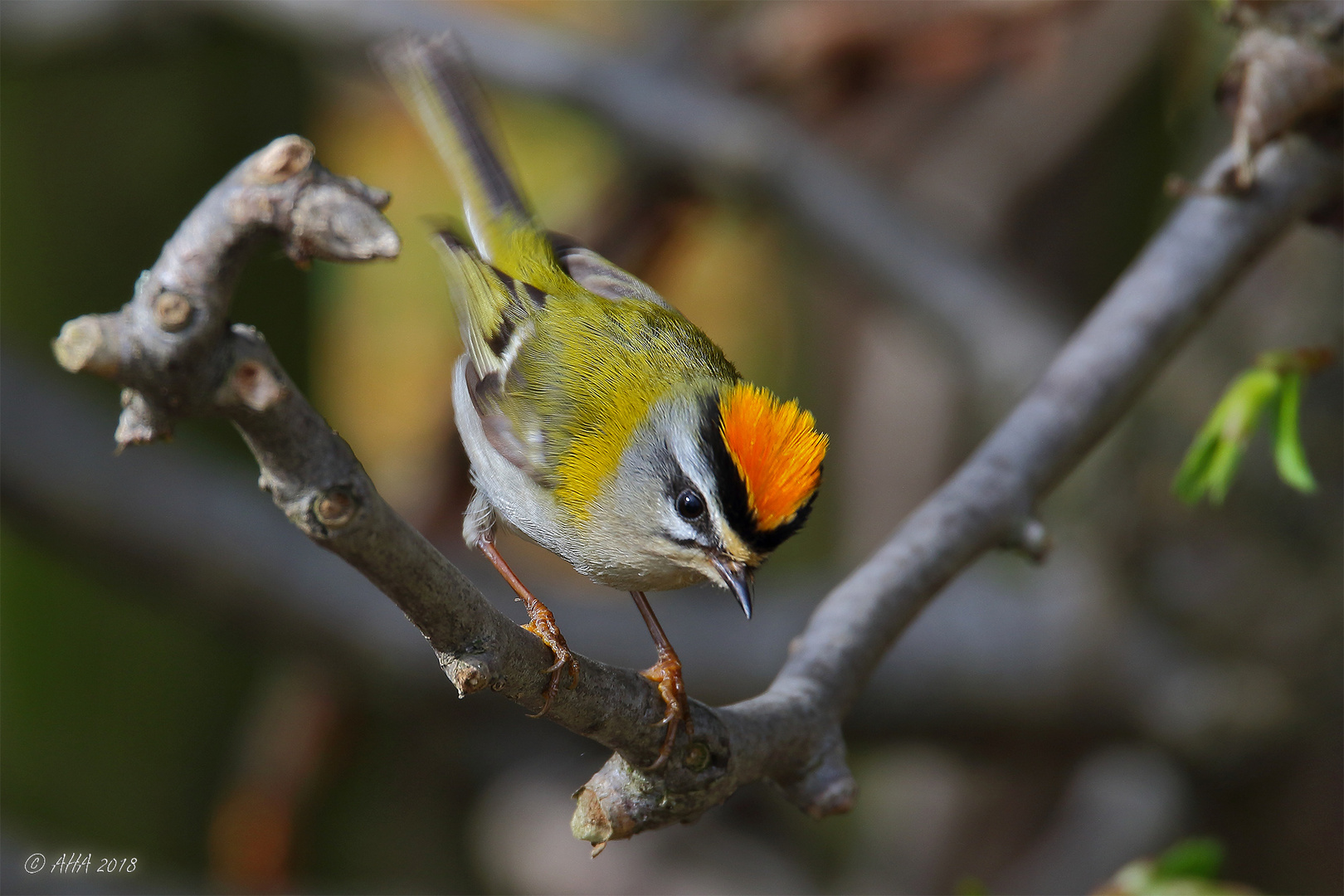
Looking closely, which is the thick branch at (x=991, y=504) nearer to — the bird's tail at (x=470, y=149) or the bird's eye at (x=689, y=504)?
the bird's eye at (x=689, y=504)

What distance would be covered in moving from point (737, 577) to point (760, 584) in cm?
254

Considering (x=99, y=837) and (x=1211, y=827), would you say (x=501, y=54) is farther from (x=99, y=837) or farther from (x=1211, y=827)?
(x=1211, y=827)

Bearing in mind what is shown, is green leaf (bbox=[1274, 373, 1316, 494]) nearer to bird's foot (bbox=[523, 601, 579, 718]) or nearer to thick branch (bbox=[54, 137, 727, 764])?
bird's foot (bbox=[523, 601, 579, 718])

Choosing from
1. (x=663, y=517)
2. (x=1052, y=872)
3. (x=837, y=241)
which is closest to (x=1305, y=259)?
(x=837, y=241)

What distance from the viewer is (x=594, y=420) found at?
1.94 meters

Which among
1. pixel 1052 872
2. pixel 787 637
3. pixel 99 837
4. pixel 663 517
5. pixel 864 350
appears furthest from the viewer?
pixel 864 350

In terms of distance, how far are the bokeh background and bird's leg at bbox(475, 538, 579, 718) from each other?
4.13ft

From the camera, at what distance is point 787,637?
331 centimetres

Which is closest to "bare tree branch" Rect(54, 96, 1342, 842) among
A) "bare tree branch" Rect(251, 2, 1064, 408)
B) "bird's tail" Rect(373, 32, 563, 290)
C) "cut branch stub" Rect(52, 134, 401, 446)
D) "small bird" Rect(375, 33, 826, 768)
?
"cut branch stub" Rect(52, 134, 401, 446)

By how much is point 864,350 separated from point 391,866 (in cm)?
294

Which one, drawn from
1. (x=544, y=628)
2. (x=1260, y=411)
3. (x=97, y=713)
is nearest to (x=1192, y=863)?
(x=1260, y=411)

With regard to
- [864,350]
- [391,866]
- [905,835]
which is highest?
[864,350]

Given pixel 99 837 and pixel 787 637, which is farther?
pixel 99 837

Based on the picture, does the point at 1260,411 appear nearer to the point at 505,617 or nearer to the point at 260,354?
the point at 505,617
